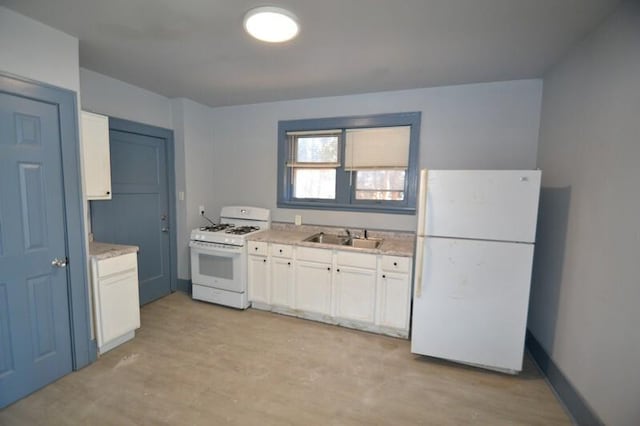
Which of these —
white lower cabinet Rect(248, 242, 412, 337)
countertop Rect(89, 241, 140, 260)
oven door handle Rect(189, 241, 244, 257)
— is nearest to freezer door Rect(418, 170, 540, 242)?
white lower cabinet Rect(248, 242, 412, 337)

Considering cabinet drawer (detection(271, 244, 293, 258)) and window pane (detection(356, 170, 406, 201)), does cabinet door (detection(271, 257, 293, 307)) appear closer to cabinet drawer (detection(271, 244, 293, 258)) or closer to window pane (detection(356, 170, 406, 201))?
cabinet drawer (detection(271, 244, 293, 258))

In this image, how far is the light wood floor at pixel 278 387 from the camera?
188 centimetres

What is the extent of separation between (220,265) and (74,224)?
1.51m

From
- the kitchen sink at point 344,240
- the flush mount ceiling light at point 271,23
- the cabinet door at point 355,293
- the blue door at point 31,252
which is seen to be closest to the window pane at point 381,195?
the kitchen sink at point 344,240

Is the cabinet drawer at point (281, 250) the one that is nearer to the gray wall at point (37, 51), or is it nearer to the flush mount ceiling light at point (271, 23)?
the flush mount ceiling light at point (271, 23)

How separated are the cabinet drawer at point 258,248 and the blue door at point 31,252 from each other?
5.41 ft

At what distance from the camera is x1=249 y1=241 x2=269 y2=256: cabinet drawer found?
3.32 meters

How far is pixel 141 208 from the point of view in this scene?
3.44m

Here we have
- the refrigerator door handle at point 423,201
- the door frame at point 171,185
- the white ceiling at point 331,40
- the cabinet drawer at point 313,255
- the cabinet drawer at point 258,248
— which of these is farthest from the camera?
the door frame at point 171,185

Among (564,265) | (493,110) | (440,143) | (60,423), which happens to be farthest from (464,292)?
(60,423)

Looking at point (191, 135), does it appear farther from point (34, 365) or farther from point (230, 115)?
point (34, 365)

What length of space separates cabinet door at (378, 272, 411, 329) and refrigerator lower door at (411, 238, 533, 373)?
0.34m

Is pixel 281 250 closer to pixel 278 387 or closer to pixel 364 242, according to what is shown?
pixel 364 242

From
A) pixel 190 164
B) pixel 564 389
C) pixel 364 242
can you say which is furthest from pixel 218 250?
pixel 564 389
